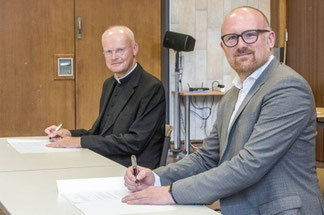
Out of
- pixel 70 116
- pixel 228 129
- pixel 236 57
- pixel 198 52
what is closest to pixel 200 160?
pixel 228 129

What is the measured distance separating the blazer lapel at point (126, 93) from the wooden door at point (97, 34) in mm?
3122

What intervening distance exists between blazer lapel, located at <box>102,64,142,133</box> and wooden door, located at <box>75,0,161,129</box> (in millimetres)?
3122

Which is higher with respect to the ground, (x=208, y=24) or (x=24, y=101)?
(x=208, y=24)

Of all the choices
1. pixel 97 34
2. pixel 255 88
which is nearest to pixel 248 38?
pixel 255 88

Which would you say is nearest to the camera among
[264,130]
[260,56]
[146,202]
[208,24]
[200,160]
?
[146,202]

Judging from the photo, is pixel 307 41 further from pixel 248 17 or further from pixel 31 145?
pixel 248 17

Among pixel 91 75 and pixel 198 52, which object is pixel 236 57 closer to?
pixel 91 75

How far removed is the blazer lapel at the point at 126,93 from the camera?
137 inches

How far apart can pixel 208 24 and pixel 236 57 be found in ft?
17.6

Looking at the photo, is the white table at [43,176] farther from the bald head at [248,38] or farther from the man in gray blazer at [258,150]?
the bald head at [248,38]

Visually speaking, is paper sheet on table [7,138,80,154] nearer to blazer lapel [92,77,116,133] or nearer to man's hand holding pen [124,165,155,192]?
blazer lapel [92,77,116,133]

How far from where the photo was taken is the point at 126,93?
351cm

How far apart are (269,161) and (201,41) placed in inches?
225

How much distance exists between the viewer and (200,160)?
7.59ft
